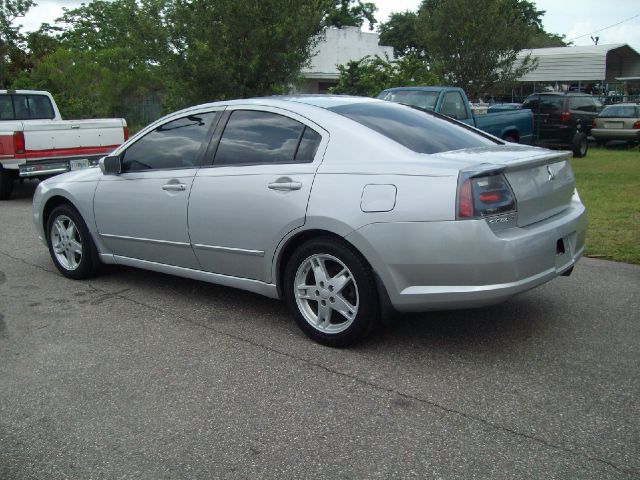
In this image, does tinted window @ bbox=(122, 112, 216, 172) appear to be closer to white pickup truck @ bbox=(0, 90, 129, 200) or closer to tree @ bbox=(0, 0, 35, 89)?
white pickup truck @ bbox=(0, 90, 129, 200)

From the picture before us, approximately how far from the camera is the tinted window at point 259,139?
14.8ft

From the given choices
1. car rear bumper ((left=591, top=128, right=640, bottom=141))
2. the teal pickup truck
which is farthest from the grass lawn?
car rear bumper ((left=591, top=128, right=640, bottom=141))

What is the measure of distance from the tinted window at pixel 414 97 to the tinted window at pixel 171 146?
26.8 ft

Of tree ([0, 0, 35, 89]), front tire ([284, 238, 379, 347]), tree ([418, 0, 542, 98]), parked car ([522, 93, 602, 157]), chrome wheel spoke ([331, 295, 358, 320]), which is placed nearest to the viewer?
front tire ([284, 238, 379, 347])

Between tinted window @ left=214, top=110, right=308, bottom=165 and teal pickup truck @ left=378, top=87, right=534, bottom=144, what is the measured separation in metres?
7.76

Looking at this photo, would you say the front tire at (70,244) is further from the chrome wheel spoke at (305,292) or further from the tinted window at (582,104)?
the tinted window at (582,104)

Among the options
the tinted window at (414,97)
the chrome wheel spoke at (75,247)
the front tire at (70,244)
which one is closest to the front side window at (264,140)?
the front tire at (70,244)

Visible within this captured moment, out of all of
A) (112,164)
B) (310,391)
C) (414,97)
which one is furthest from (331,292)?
(414,97)

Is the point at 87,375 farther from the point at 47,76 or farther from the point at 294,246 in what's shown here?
the point at 47,76

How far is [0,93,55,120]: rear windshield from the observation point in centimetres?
1238

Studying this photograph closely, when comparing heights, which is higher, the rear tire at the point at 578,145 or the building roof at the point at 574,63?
the building roof at the point at 574,63

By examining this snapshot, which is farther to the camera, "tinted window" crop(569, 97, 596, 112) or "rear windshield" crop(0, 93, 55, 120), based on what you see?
"tinted window" crop(569, 97, 596, 112)

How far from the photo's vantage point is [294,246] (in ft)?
14.4

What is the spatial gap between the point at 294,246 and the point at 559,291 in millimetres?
2368
